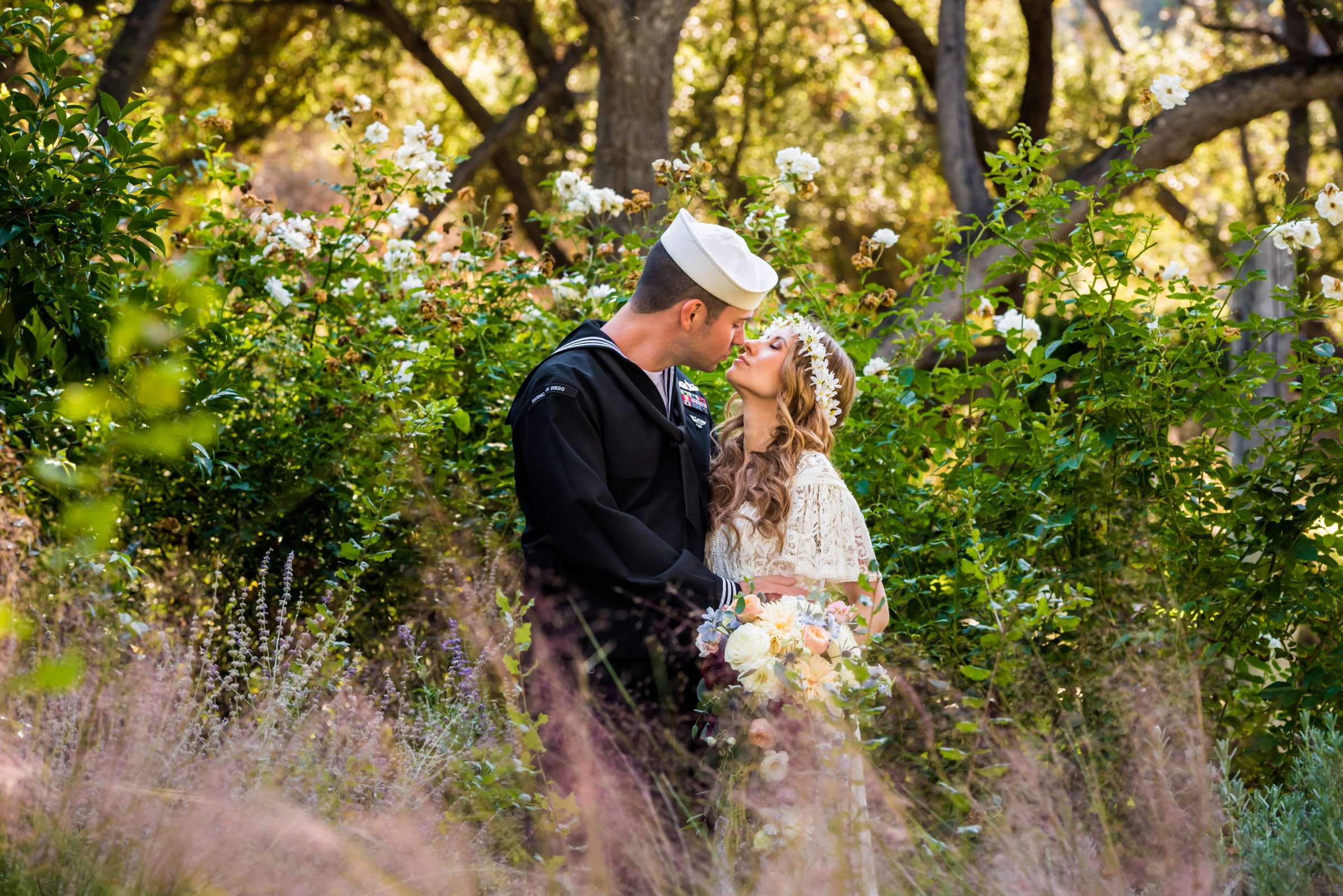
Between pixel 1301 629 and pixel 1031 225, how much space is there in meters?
1.83

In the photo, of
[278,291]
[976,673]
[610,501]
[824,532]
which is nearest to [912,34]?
[278,291]

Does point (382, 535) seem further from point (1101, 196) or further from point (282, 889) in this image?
point (1101, 196)

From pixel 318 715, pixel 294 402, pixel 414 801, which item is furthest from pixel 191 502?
pixel 414 801

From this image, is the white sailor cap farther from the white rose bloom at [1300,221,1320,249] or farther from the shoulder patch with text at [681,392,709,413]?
the white rose bloom at [1300,221,1320,249]

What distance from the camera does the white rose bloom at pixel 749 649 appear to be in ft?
8.45

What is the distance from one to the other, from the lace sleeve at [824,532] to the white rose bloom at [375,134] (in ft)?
7.67

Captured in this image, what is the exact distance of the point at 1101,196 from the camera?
12.8ft

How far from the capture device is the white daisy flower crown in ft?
11.1

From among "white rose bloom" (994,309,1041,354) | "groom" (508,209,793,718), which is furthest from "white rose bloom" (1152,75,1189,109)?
"groom" (508,209,793,718)

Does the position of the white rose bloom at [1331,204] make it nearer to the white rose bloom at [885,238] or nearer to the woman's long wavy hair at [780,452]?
the white rose bloom at [885,238]

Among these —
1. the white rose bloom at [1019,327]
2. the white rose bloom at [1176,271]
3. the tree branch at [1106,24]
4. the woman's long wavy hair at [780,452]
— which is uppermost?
the tree branch at [1106,24]

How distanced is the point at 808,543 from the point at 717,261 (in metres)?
0.77

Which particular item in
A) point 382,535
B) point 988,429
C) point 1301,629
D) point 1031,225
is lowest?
point 1301,629

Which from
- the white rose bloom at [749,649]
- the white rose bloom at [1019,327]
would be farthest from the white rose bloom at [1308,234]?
the white rose bloom at [749,649]
